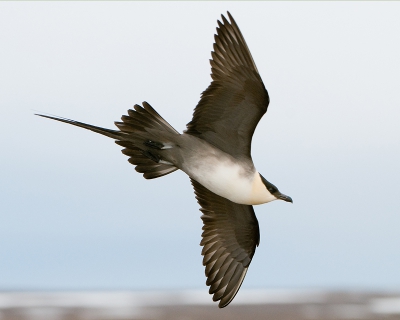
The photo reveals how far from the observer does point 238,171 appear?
7.91 meters

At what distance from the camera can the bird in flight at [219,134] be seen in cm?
743

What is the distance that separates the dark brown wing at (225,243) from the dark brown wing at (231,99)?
42.2 inches

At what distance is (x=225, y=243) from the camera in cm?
886

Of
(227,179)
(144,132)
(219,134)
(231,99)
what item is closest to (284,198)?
(227,179)

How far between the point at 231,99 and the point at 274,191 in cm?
119

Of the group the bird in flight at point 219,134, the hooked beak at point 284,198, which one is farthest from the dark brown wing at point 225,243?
the hooked beak at point 284,198

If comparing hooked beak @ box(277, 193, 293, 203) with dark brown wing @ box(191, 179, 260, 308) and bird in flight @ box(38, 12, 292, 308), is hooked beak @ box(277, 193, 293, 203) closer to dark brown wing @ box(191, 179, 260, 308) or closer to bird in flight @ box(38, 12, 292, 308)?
bird in flight @ box(38, 12, 292, 308)

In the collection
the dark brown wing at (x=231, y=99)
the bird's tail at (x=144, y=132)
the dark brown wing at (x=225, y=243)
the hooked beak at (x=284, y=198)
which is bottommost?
the dark brown wing at (x=225, y=243)

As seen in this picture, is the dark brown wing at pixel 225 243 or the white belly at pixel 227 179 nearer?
the white belly at pixel 227 179

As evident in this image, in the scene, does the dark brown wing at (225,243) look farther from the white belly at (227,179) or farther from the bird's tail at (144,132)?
the bird's tail at (144,132)

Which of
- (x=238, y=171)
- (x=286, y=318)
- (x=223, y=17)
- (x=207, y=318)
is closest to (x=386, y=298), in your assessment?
(x=286, y=318)

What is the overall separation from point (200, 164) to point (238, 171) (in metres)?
0.37

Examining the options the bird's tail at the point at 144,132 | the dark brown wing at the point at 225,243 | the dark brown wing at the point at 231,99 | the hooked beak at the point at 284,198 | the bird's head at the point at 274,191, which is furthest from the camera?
the dark brown wing at the point at 225,243

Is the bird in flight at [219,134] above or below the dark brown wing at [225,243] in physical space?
above
